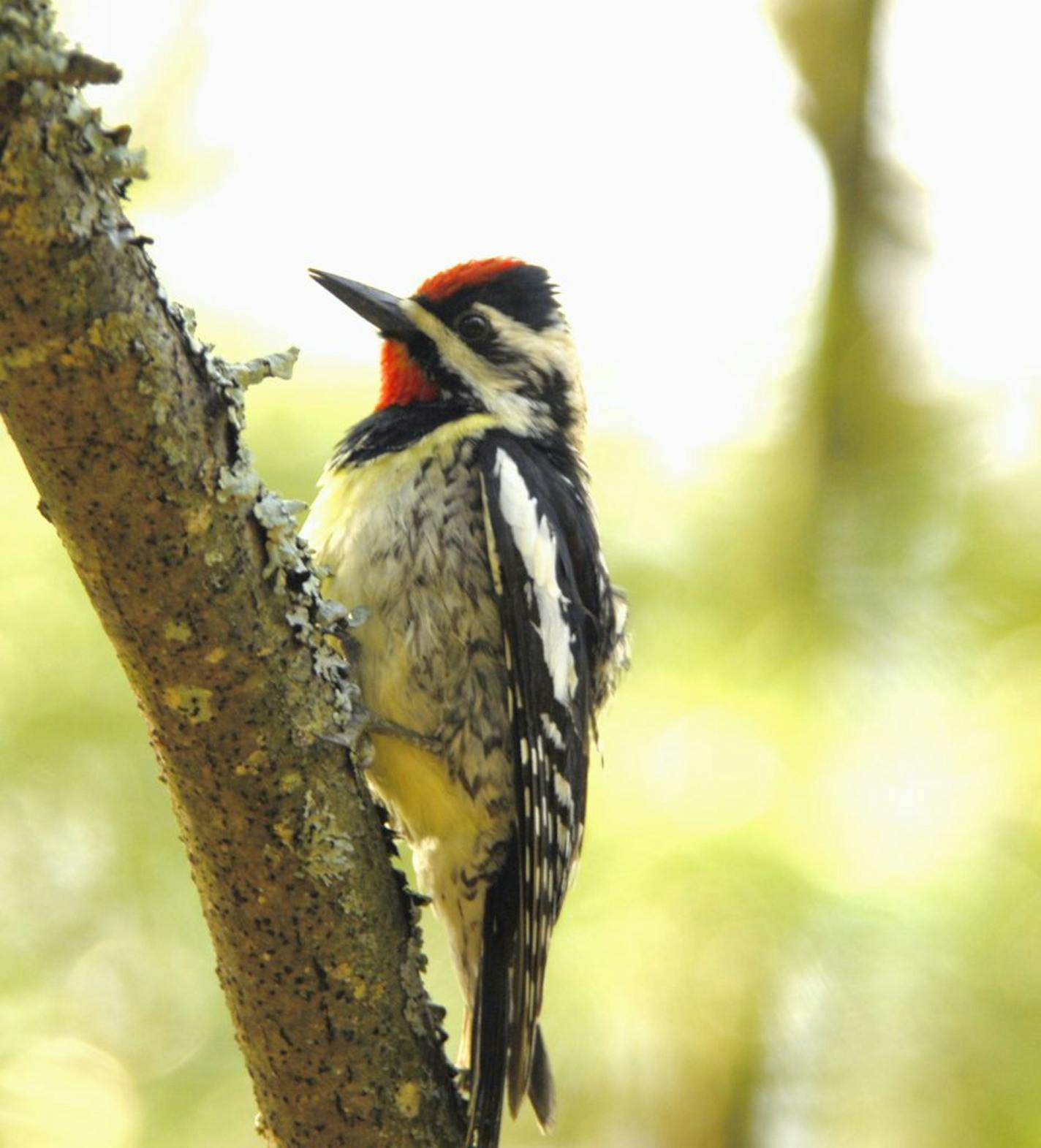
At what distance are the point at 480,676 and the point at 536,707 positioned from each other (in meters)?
0.12

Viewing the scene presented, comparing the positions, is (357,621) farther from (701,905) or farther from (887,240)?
(887,240)

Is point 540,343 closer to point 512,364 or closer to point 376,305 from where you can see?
point 512,364

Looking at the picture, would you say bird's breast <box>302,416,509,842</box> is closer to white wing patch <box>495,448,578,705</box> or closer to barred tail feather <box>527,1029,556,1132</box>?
white wing patch <box>495,448,578,705</box>

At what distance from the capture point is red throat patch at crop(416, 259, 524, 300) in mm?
3207

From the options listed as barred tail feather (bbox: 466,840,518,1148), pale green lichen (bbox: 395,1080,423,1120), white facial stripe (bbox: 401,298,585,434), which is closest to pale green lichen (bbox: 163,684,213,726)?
pale green lichen (bbox: 395,1080,423,1120)

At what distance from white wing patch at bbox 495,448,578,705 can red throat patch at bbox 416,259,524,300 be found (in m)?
0.65

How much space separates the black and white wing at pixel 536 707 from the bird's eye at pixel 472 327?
47 cm

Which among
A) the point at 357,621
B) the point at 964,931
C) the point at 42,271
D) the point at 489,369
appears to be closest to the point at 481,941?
the point at 357,621

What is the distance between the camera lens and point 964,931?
96.9 inches

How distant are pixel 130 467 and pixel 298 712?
422mm

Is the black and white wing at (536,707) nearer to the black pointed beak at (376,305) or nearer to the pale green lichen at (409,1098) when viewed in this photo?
the pale green lichen at (409,1098)

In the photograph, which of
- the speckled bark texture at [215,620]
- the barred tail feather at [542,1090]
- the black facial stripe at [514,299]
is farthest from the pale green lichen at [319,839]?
the black facial stripe at [514,299]

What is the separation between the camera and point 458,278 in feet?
10.5

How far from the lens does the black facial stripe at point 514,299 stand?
3.20 m
